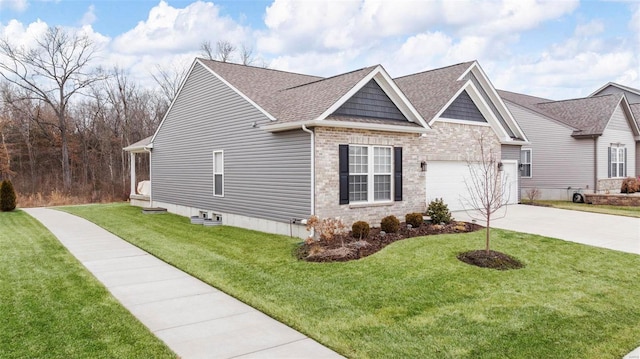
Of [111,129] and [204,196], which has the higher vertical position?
[111,129]

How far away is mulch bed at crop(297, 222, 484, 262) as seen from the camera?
884cm

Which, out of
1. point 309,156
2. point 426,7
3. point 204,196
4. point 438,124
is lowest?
point 204,196

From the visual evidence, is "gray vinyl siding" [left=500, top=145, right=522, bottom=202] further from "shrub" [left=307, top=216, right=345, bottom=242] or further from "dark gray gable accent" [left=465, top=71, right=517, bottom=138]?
"shrub" [left=307, top=216, right=345, bottom=242]

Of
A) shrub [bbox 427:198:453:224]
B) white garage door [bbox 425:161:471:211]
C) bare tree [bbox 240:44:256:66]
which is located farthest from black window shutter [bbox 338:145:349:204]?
bare tree [bbox 240:44:256:66]

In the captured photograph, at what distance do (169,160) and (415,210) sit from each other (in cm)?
1107

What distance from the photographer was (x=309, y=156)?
10.9 metres

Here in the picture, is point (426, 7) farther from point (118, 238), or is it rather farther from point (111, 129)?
point (111, 129)

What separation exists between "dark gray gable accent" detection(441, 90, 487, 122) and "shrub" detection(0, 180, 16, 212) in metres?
19.0

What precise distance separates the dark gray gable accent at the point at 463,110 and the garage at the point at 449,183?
174cm

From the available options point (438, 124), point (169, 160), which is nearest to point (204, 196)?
point (169, 160)

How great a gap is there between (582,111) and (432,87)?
470 inches

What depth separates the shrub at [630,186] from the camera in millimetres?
22609

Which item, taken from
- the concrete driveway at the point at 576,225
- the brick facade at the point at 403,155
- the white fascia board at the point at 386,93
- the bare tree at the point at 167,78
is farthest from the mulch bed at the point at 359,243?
the bare tree at the point at 167,78

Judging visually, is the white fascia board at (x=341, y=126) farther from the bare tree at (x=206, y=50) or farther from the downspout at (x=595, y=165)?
the bare tree at (x=206, y=50)
